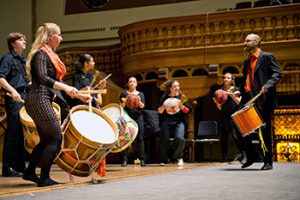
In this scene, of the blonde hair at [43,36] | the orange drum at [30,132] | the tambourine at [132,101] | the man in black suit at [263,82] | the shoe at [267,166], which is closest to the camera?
the blonde hair at [43,36]

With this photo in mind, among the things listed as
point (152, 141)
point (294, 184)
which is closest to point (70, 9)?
point (152, 141)

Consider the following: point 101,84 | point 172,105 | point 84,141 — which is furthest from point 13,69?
point 172,105

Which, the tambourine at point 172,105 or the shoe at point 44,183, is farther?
the tambourine at point 172,105

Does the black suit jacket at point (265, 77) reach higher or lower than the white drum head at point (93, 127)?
higher

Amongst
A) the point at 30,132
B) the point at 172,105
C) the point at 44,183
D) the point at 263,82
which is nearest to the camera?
the point at 44,183

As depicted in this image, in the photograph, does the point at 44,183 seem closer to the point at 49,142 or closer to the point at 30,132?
the point at 49,142

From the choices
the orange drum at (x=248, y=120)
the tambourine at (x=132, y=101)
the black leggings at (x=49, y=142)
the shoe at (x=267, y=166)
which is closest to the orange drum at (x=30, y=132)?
the black leggings at (x=49, y=142)

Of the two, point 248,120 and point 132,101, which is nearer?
point 248,120

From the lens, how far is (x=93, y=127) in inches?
163

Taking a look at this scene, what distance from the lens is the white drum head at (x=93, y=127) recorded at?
4.04 m

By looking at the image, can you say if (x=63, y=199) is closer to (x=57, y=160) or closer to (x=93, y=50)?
(x=57, y=160)

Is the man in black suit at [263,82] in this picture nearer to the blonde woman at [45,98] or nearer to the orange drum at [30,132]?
the orange drum at [30,132]

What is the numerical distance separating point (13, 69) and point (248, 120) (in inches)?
101

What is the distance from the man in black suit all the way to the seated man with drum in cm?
202
